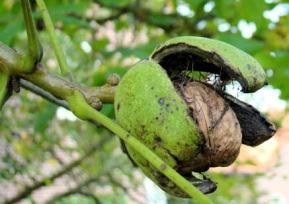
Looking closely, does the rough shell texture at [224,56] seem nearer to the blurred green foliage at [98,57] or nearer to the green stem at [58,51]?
the green stem at [58,51]

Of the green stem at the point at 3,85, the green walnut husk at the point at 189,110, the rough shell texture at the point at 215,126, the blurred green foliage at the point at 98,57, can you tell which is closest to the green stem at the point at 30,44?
the green stem at the point at 3,85

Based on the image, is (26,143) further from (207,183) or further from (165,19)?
(207,183)

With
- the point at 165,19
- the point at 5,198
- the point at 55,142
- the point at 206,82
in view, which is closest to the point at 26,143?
the point at 55,142

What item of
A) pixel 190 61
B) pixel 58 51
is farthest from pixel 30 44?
pixel 190 61

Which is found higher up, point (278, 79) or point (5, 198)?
point (278, 79)

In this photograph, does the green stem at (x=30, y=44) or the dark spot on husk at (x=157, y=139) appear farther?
the green stem at (x=30, y=44)

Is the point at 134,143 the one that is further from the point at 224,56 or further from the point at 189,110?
the point at 224,56
